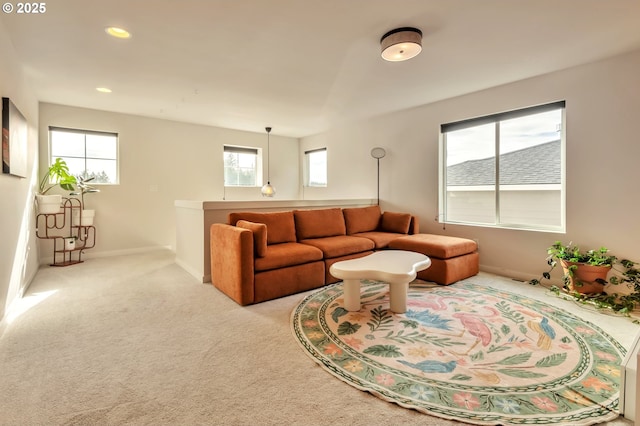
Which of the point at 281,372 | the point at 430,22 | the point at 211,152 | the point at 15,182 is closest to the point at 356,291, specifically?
the point at 281,372

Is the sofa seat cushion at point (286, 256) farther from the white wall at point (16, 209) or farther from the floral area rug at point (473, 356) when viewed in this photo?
the white wall at point (16, 209)

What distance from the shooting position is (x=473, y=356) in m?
1.94

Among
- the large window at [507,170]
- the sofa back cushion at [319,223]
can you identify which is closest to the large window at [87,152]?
the sofa back cushion at [319,223]

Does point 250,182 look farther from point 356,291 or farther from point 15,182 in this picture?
point 356,291

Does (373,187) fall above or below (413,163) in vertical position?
below

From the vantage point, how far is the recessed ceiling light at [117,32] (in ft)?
7.99

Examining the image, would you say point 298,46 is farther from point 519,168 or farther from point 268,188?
point 268,188

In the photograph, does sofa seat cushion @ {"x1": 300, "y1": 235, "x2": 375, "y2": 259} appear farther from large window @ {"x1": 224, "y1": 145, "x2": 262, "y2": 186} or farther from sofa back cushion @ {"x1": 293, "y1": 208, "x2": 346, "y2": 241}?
large window @ {"x1": 224, "y1": 145, "x2": 262, "y2": 186}

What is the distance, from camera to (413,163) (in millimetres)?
4809

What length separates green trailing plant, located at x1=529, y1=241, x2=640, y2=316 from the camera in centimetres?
276

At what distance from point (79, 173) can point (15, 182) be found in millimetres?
2142

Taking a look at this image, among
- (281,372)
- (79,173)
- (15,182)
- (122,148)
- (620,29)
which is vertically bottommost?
(281,372)

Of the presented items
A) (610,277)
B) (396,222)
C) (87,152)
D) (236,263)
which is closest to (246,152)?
(87,152)

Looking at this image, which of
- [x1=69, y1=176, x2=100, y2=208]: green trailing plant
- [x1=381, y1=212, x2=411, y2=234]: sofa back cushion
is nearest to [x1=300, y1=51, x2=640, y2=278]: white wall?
[x1=381, y1=212, x2=411, y2=234]: sofa back cushion
